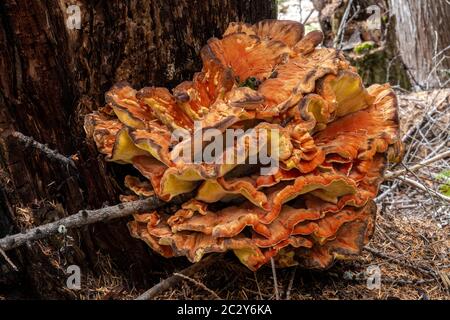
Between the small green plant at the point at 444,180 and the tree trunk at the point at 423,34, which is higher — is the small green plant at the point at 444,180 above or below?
below

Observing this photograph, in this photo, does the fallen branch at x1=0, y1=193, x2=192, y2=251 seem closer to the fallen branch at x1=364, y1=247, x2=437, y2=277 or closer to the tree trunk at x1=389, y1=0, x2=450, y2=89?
the fallen branch at x1=364, y1=247, x2=437, y2=277

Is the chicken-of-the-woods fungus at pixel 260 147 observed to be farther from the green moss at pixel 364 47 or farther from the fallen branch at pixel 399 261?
the green moss at pixel 364 47

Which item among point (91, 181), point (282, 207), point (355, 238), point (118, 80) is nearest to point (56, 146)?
point (91, 181)

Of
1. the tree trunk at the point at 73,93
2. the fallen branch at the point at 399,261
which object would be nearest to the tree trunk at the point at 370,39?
the fallen branch at the point at 399,261

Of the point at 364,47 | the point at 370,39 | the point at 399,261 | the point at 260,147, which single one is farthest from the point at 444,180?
the point at 370,39

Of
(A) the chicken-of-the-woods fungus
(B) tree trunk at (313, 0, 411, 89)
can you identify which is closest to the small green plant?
(A) the chicken-of-the-woods fungus

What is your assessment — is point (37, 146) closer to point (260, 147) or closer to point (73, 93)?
point (73, 93)
